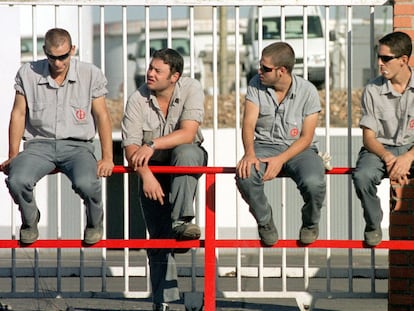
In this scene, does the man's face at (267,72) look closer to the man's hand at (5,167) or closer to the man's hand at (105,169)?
the man's hand at (105,169)

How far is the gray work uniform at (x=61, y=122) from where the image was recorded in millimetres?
7164

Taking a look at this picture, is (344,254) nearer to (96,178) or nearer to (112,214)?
(96,178)

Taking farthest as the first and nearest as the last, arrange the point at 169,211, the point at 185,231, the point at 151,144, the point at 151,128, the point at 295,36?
the point at 295,36 → the point at 169,211 → the point at 151,128 → the point at 151,144 → the point at 185,231

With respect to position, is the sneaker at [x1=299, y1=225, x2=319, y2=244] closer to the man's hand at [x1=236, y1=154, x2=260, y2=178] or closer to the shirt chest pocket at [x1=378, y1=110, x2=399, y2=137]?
the man's hand at [x1=236, y1=154, x2=260, y2=178]

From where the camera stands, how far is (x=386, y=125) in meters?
7.27

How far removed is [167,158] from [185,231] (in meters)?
0.59

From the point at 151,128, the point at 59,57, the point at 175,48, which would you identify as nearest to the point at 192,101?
the point at 151,128

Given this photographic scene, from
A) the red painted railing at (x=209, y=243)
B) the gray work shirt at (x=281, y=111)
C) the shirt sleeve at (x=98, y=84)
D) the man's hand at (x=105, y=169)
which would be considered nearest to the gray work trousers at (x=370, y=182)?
the red painted railing at (x=209, y=243)

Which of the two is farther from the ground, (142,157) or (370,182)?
(142,157)

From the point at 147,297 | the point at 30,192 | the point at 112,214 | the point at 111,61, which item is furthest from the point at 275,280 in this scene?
the point at 111,61

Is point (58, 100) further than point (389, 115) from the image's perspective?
Yes

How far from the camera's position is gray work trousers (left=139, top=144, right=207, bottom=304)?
7145 millimetres

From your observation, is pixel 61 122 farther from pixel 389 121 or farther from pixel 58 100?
pixel 389 121

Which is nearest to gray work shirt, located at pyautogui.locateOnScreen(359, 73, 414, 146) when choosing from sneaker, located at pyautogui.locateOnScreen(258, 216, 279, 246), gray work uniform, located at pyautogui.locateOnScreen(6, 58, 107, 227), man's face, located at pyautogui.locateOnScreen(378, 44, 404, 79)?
man's face, located at pyautogui.locateOnScreen(378, 44, 404, 79)
